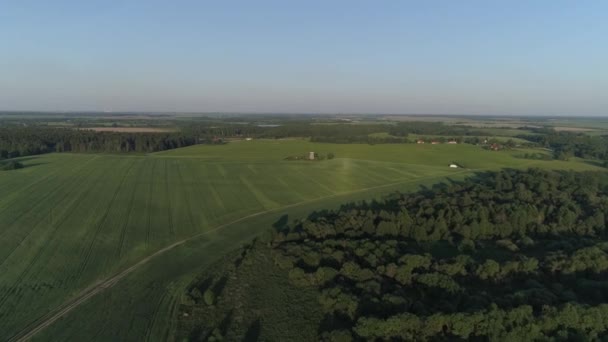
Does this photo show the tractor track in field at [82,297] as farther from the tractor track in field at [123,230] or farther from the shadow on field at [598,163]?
the shadow on field at [598,163]

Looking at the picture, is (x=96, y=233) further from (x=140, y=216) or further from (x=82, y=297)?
(x=82, y=297)

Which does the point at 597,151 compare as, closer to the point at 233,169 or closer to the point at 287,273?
the point at 233,169

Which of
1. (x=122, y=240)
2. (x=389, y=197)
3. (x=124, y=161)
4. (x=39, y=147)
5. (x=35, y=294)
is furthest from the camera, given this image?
(x=39, y=147)

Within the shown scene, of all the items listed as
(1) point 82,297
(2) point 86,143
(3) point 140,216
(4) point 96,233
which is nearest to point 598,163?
(3) point 140,216

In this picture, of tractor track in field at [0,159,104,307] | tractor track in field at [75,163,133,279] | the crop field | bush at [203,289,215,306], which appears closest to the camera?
the crop field

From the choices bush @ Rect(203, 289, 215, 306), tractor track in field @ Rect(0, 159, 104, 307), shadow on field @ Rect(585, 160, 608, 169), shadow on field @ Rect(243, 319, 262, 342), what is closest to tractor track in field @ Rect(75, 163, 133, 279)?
tractor track in field @ Rect(0, 159, 104, 307)

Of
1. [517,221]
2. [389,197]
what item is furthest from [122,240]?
[517,221]

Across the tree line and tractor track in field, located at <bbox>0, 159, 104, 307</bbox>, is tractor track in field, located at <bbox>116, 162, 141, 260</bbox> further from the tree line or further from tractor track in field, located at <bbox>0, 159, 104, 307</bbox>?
the tree line
